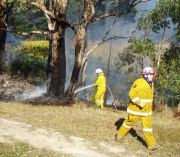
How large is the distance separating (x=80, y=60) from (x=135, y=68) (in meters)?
3.90

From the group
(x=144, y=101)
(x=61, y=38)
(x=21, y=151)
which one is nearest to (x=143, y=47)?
(x=61, y=38)

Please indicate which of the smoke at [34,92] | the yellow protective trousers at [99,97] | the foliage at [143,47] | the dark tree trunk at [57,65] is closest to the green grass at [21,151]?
the yellow protective trousers at [99,97]

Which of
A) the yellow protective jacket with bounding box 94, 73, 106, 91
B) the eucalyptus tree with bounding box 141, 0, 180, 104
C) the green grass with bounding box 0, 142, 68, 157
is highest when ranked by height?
the eucalyptus tree with bounding box 141, 0, 180, 104

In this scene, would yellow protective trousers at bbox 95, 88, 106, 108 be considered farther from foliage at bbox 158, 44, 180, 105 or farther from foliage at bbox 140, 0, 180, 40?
foliage at bbox 140, 0, 180, 40

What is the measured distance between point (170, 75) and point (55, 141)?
935 cm

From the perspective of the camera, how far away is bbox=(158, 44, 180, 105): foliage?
67.7 feet

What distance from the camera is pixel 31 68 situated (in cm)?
3086

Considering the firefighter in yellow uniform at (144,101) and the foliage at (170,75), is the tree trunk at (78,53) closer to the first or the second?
the foliage at (170,75)

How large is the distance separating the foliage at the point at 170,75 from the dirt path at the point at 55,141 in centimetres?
835

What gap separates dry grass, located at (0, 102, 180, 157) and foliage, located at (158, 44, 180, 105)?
71.3 inches

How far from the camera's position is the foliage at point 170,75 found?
20633 millimetres

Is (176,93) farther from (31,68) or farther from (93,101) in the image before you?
(31,68)

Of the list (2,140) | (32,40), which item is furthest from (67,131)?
(32,40)

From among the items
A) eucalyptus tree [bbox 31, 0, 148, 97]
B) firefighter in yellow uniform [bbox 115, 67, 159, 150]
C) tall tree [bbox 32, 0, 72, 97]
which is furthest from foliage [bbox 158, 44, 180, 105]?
firefighter in yellow uniform [bbox 115, 67, 159, 150]
